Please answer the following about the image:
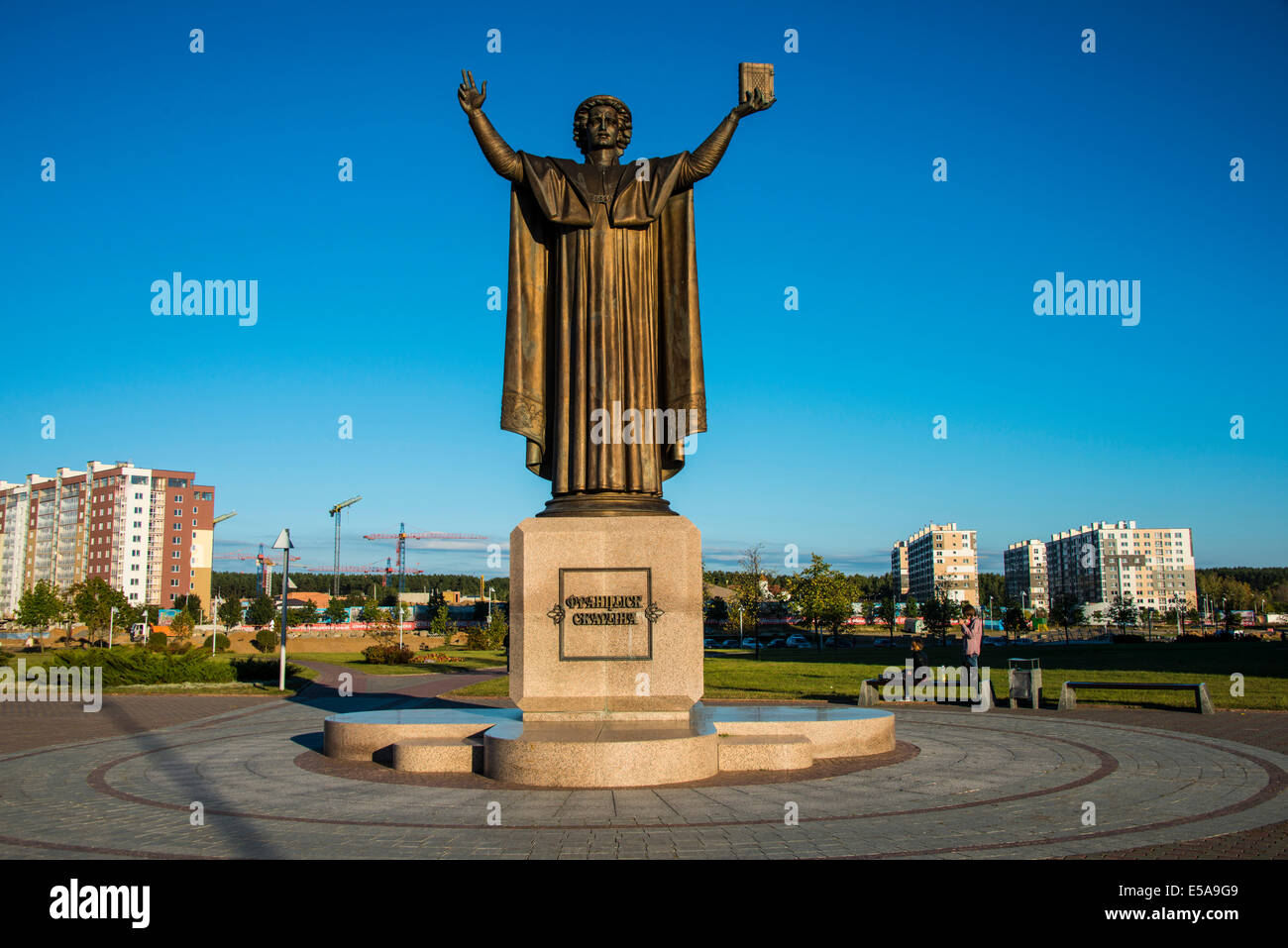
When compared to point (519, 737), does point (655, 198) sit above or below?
above

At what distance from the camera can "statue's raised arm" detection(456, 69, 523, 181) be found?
37.5ft

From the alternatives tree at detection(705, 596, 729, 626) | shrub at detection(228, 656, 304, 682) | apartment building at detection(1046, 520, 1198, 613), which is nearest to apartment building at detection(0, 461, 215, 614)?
tree at detection(705, 596, 729, 626)

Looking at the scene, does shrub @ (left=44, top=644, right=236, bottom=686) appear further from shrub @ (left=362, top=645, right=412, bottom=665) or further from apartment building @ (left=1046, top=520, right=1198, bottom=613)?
apartment building @ (left=1046, top=520, right=1198, bottom=613)

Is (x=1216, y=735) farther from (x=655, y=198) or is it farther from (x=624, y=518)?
(x=655, y=198)

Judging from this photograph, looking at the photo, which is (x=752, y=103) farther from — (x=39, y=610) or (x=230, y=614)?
(x=230, y=614)

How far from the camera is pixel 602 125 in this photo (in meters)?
12.1

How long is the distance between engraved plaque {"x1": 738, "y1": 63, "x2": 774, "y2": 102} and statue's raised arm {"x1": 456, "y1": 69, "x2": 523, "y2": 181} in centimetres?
302

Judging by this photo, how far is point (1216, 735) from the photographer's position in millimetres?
13617

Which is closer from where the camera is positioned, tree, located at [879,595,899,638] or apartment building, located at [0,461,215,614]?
tree, located at [879,595,899,638]

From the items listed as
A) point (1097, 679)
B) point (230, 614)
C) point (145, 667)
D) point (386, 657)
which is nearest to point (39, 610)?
point (230, 614)

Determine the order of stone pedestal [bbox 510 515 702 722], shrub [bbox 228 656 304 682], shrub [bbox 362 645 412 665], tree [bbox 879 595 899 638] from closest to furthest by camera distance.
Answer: stone pedestal [bbox 510 515 702 722], shrub [bbox 228 656 304 682], shrub [bbox 362 645 412 665], tree [bbox 879 595 899 638]
